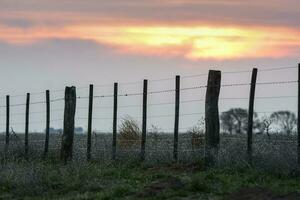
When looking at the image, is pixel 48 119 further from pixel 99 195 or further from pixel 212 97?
pixel 99 195

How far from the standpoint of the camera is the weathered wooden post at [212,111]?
63.1 feet

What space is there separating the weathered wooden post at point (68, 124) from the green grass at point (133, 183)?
425 centimetres

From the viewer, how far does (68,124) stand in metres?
23.5

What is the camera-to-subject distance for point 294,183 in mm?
15164

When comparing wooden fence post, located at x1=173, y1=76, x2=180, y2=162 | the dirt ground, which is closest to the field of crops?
wooden fence post, located at x1=173, y1=76, x2=180, y2=162

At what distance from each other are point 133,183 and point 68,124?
26.1 feet

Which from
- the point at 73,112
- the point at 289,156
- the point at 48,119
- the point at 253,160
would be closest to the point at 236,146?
the point at 253,160

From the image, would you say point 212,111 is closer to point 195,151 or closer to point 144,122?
point 195,151

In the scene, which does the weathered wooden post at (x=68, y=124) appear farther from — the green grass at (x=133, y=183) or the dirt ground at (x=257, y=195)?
the dirt ground at (x=257, y=195)

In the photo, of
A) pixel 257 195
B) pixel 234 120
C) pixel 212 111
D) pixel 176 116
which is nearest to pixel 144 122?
pixel 176 116

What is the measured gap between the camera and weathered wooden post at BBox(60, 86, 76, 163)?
23.1 metres

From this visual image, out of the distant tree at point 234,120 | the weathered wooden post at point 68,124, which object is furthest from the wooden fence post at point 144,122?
the distant tree at point 234,120

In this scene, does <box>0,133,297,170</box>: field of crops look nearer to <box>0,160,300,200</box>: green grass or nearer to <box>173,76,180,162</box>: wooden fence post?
<box>173,76,180,162</box>: wooden fence post

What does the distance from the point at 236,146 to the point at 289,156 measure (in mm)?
2089
